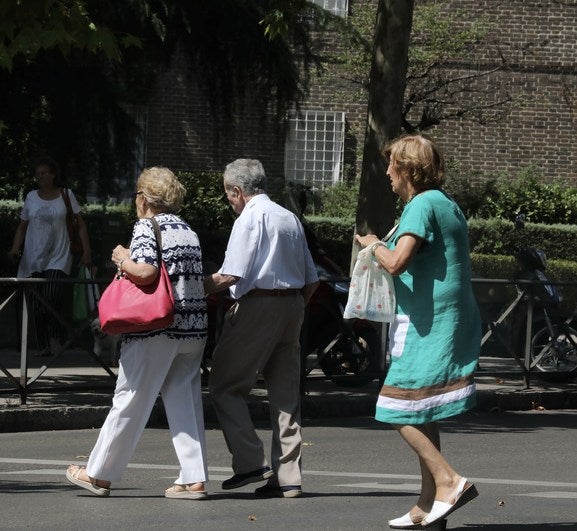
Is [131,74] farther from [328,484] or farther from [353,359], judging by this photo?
[328,484]

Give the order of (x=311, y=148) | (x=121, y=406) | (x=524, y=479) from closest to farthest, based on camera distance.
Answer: (x=121, y=406) < (x=524, y=479) < (x=311, y=148)

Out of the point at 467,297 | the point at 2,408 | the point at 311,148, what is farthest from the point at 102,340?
the point at 311,148

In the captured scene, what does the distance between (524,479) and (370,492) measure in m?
1.10

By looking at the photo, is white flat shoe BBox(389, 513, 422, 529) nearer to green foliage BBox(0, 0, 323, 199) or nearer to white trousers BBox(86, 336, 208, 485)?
white trousers BBox(86, 336, 208, 485)

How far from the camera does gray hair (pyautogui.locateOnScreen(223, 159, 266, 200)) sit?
738 centimetres

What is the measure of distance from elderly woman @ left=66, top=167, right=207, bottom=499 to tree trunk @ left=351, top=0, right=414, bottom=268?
5203 millimetres

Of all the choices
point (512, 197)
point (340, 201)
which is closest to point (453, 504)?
point (340, 201)

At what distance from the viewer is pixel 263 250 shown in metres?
7.23

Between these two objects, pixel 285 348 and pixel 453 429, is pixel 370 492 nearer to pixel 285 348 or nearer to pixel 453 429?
pixel 285 348

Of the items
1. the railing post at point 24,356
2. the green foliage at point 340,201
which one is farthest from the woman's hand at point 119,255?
the green foliage at point 340,201

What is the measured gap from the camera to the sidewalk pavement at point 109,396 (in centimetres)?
1024

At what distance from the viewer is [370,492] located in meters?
7.47

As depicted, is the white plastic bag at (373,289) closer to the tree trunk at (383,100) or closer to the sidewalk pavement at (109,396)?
the sidewalk pavement at (109,396)

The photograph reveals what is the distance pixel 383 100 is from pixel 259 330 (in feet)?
18.0
